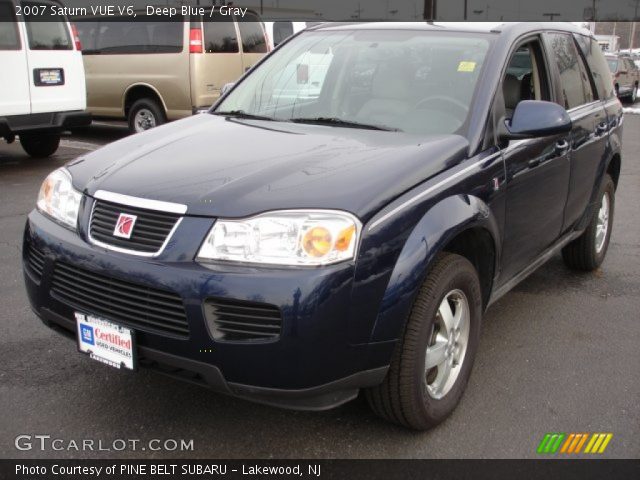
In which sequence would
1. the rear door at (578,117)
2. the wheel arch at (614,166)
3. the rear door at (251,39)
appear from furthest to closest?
the rear door at (251,39) < the wheel arch at (614,166) < the rear door at (578,117)

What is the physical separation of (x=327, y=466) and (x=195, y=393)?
2.71 ft

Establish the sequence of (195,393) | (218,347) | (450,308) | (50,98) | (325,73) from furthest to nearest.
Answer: (50,98) < (325,73) < (195,393) < (450,308) < (218,347)

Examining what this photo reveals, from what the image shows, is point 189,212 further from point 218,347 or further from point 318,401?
point 318,401

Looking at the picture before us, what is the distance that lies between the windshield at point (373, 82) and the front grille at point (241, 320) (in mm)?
1330

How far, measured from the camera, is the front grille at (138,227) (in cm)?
250

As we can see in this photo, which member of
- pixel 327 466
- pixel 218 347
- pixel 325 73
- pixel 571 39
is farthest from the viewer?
pixel 571 39

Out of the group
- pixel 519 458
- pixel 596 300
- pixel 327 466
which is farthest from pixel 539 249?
pixel 327 466

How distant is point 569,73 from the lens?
4.31 m

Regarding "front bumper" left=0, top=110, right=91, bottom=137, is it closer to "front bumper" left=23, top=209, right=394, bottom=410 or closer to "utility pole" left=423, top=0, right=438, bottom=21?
"front bumper" left=23, top=209, right=394, bottom=410

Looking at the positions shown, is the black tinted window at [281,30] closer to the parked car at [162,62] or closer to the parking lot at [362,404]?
the parked car at [162,62]

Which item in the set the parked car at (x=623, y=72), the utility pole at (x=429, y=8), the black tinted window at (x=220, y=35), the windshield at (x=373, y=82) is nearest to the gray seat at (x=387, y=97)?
the windshield at (x=373, y=82)

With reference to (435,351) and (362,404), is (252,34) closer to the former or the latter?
(362,404)

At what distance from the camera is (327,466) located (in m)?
2.71

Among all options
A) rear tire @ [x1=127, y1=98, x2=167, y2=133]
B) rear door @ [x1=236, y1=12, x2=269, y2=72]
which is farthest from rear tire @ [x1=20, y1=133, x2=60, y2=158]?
rear door @ [x1=236, y1=12, x2=269, y2=72]
